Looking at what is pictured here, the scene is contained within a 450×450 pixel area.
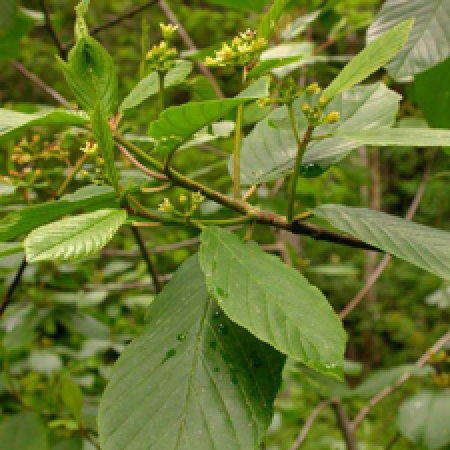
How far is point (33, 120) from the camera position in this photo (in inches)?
19.1

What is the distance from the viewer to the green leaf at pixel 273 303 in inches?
17.6

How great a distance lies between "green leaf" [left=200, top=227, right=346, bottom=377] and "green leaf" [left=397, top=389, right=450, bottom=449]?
1.18 meters

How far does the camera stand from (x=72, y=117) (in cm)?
53

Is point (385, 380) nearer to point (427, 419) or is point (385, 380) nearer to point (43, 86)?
point (427, 419)

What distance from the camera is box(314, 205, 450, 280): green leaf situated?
539 mm

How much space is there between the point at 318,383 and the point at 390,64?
2.81 ft

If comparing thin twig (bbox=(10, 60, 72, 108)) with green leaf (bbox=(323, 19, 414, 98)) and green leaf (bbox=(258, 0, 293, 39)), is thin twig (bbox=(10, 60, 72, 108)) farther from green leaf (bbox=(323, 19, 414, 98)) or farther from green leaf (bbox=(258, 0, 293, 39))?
green leaf (bbox=(323, 19, 414, 98))

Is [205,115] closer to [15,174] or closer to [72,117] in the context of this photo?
[72,117]

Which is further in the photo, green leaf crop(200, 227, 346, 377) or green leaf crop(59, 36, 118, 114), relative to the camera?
green leaf crop(59, 36, 118, 114)

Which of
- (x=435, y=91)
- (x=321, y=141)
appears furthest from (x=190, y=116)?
(x=435, y=91)

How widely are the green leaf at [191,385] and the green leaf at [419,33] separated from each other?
456 millimetres

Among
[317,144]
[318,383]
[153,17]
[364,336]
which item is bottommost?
[364,336]

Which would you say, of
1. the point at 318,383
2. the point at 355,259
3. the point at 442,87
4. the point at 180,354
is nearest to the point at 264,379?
the point at 180,354

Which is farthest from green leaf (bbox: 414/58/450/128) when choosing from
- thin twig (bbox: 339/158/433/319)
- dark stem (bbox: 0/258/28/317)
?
dark stem (bbox: 0/258/28/317)
